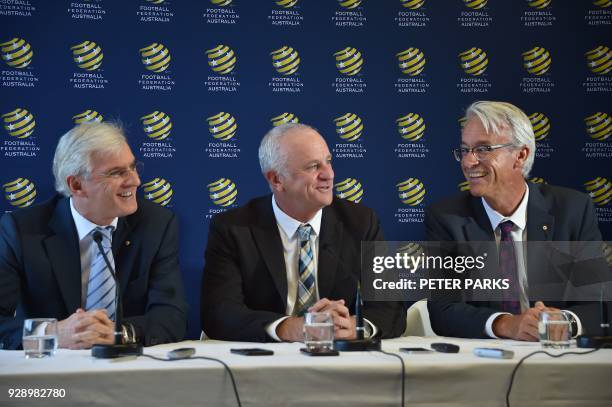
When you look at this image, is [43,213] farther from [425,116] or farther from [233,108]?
[425,116]

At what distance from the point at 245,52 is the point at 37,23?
3.80 feet

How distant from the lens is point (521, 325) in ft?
9.54

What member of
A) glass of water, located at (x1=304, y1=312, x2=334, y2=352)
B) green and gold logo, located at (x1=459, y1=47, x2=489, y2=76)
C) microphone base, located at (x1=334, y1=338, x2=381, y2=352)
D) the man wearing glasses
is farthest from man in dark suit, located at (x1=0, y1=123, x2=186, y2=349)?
green and gold logo, located at (x1=459, y1=47, x2=489, y2=76)

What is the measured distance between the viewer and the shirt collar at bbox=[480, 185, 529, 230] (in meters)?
3.60

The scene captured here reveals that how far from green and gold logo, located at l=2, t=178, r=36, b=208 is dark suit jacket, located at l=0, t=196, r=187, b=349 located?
2.24 ft

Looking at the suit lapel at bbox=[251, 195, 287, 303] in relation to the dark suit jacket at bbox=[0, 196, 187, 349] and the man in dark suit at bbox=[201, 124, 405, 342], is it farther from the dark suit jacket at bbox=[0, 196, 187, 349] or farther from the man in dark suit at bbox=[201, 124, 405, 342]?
the dark suit jacket at bbox=[0, 196, 187, 349]

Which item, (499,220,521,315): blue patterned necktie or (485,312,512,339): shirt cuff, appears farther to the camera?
(499,220,521,315): blue patterned necktie

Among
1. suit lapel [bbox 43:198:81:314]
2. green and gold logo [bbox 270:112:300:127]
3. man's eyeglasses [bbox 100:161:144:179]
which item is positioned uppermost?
green and gold logo [bbox 270:112:300:127]

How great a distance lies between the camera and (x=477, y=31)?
4.49 metres

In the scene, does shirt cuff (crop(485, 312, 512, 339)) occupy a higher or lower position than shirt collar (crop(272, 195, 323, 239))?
lower

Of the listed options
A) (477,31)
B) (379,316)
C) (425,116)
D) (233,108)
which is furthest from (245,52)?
(379,316)

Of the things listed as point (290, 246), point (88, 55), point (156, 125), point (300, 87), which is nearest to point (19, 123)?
point (88, 55)

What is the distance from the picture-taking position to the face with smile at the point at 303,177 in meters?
3.63

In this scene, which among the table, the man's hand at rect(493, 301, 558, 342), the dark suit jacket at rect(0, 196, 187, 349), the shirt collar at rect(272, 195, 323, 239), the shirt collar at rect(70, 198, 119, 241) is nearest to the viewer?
the table
